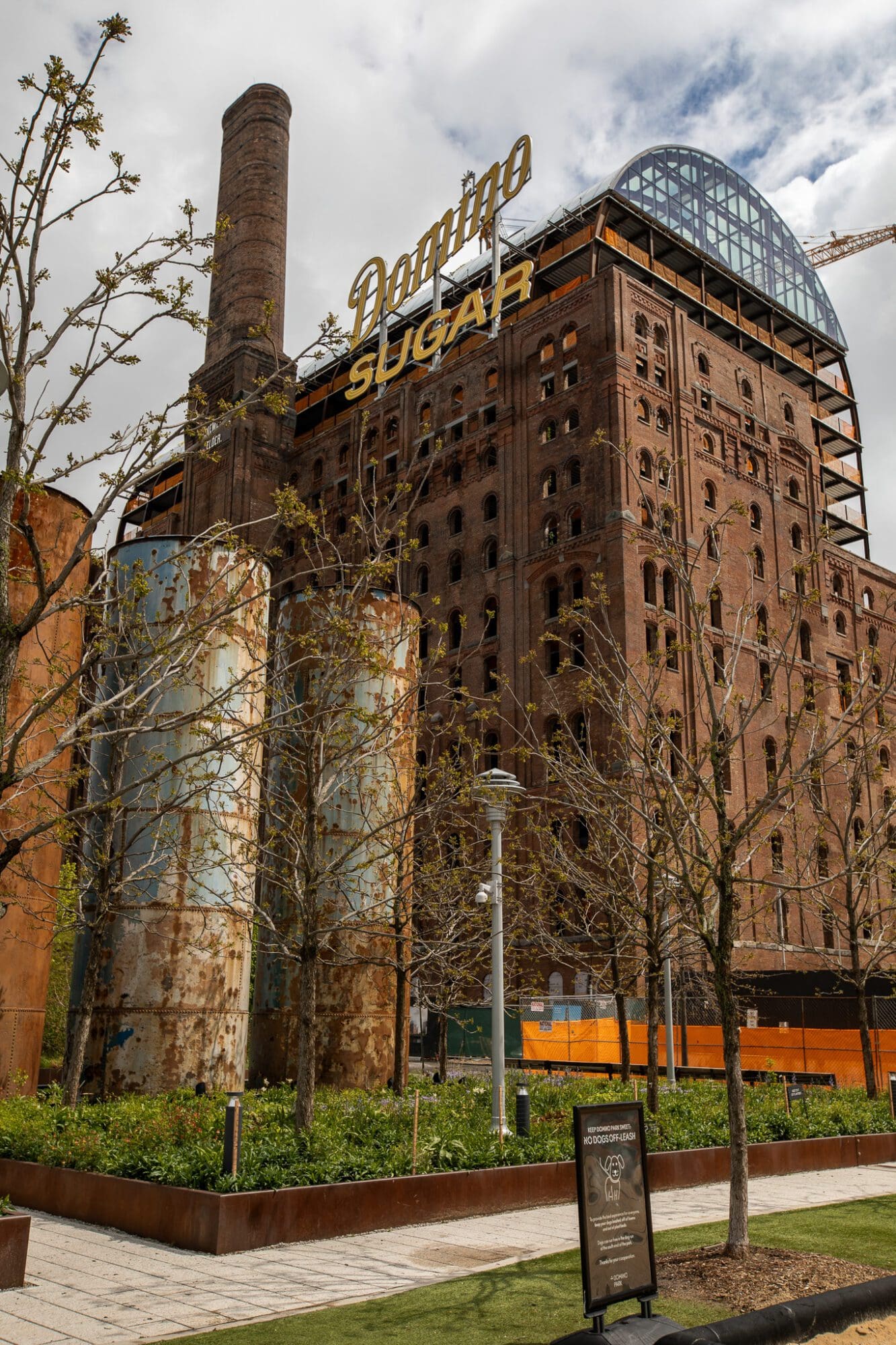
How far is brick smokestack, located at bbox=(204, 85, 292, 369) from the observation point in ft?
194

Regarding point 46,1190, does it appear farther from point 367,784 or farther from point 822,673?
point 822,673

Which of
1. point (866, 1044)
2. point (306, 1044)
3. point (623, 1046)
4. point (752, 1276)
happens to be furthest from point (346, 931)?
point (752, 1276)

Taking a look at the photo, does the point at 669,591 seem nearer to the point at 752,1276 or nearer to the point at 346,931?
the point at 346,931

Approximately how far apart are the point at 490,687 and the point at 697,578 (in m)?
9.58

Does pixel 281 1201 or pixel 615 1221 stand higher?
pixel 615 1221

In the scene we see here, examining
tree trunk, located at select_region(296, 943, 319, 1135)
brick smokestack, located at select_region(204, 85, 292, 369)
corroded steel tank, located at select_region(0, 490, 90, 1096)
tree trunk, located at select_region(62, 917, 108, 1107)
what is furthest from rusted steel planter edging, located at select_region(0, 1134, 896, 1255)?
brick smokestack, located at select_region(204, 85, 292, 369)

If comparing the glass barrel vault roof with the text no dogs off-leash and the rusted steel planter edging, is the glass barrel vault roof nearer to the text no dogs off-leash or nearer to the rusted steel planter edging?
the rusted steel planter edging

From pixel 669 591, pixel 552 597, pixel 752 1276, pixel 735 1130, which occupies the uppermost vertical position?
pixel 552 597

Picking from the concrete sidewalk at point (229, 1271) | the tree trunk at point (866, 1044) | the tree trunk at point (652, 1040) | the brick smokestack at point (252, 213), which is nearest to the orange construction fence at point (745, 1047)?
the tree trunk at point (866, 1044)

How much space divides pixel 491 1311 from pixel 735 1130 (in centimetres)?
285

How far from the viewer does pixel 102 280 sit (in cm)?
871

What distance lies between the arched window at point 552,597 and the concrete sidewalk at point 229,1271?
1400 inches

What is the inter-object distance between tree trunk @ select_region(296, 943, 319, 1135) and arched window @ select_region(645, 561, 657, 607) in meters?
33.4

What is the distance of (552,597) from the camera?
47.9 m
